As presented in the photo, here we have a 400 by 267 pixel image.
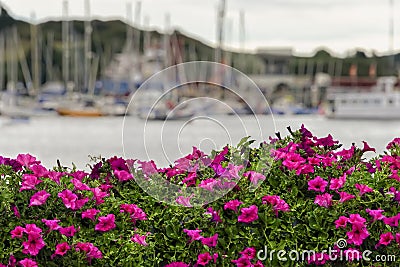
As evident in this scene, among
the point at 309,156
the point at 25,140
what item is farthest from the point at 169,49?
the point at 309,156

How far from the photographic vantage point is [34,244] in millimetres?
4578

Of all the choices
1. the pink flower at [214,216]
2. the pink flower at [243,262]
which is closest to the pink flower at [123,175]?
the pink flower at [214,216]

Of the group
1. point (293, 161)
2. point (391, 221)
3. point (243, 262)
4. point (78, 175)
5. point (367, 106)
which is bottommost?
point (367, 106)

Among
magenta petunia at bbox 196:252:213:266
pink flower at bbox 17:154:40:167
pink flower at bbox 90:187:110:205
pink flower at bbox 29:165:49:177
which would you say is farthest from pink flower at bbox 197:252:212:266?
pink flower at bbox 17:154:40:167

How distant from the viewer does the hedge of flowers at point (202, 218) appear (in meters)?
4.66

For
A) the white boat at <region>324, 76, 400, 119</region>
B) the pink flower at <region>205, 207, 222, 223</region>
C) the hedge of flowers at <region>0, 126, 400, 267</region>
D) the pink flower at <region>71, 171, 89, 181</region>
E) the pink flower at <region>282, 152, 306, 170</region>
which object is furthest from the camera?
the white boat at <region>324, 76, 400, 119</region>

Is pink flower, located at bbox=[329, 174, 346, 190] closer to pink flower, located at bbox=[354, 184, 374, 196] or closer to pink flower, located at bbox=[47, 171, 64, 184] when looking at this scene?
pink flower, located at bbox=[354, 184, 374, 196]

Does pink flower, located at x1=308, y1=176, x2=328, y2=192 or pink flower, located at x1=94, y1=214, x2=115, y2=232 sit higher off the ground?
pink flower, located at x1=308, y1=176, x2=328, y2=192

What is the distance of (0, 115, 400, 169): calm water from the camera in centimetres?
534

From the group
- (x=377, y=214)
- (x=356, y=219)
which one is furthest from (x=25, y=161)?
(x=377, y=214)

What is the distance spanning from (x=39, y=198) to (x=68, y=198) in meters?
0.16

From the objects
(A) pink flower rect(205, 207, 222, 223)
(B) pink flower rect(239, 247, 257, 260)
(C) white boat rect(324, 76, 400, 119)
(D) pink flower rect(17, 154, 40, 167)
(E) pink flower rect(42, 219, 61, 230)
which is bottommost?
(C) white boat rect(324, 76, 400, 119)

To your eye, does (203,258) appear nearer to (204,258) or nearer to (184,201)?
(204,258)

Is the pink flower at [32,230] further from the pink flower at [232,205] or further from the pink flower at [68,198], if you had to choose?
the pink flower at [232,205]
